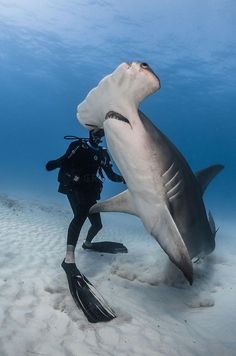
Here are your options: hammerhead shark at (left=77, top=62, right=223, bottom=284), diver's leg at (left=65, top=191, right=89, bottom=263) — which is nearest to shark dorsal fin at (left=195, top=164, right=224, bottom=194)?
hammerhead shark at (left=77, top=62, right=223, bottom=284)

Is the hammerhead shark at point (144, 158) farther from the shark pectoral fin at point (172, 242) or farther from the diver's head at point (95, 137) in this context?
the diver's head at point (95, 137)

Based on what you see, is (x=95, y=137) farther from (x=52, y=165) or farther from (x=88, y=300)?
(x=88, y=300)

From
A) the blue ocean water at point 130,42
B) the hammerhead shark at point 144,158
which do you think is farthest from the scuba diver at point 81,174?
the blue ocean water at point 130,42

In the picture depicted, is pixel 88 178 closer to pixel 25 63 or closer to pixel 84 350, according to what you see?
pixel 84 350

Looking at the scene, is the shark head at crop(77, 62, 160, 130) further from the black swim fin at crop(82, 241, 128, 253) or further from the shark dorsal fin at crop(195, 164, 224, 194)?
the black swim fin at crop(82, 241, 128, 253)

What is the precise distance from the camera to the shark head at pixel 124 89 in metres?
2.77

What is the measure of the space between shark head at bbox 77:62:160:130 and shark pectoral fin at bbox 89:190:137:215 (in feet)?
3.98

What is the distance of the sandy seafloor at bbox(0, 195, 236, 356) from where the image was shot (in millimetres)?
3320

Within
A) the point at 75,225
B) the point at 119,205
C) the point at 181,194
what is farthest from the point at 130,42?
the point at 181,194

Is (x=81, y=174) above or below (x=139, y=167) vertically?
above

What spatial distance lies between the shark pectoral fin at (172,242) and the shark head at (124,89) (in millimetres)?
1224

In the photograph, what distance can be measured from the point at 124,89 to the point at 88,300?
8.73 feet

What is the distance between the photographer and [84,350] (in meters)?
3.17

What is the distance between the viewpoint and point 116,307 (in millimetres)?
4207
